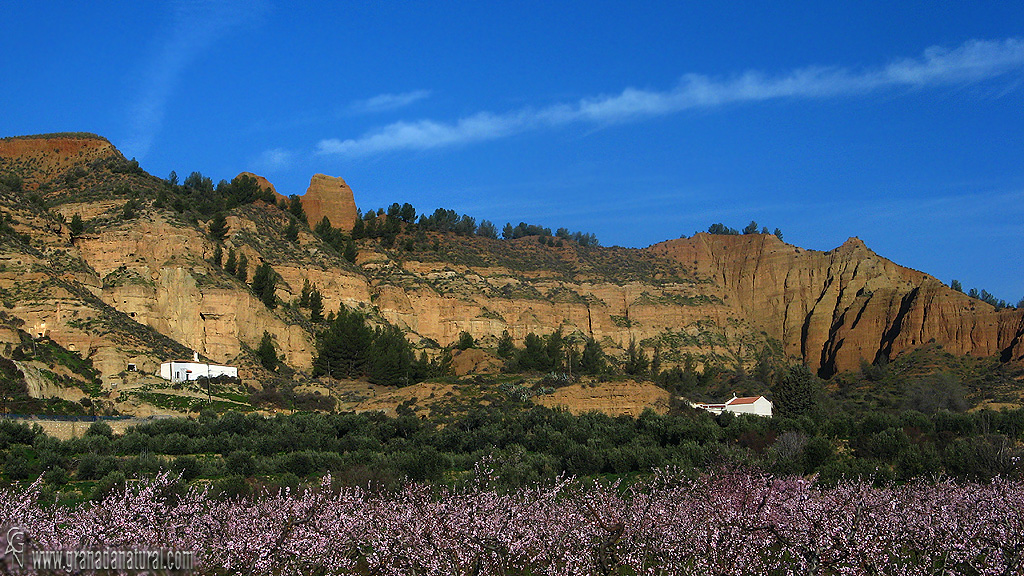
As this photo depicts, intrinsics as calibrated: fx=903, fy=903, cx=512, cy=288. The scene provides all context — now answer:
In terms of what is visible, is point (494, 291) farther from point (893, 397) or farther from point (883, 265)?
point (883, 265)

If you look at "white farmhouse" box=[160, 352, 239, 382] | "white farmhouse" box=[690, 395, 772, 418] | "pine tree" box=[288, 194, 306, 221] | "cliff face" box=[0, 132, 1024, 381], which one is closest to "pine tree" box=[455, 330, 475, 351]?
"cliff face" box=[0, 132, 1024, 381]

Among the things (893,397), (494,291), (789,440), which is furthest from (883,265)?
(789,440)

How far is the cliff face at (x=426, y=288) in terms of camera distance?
63.2 metres

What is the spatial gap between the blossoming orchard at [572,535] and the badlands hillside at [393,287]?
38.6 meters

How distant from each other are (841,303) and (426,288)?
171ft

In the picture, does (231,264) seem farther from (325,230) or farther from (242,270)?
(325,230)

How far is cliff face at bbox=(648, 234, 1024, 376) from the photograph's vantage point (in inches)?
3681

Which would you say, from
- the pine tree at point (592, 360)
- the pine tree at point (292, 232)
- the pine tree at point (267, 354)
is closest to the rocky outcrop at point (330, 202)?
the pine tree at point (292, 232)

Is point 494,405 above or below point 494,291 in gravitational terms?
below

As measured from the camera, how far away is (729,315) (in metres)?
109

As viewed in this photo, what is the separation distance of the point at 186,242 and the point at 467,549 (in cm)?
5996

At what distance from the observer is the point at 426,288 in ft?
294

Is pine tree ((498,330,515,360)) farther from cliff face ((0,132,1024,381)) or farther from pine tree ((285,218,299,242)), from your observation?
pine tree ((285,218,299,242))

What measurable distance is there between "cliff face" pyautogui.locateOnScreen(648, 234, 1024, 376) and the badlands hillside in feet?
0.73
